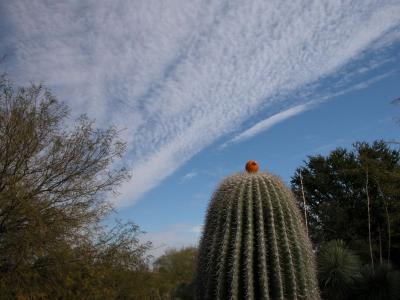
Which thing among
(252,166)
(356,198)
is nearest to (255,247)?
(252,166)

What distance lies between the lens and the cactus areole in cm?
515

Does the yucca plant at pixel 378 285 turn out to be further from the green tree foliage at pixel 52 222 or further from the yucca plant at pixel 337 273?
the green tree foliage at pixel 52 222

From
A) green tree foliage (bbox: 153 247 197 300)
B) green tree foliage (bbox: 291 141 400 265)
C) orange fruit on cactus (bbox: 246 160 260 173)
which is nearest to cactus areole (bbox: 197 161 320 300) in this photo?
orange fruit on cactus (bbox: 246 160 260 173)

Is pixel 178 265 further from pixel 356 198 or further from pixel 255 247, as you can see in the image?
pixel 255 247

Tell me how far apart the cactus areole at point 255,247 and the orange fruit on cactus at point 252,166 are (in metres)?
0.32

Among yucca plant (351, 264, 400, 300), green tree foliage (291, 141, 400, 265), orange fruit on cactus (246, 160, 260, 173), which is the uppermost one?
green tree foliage (291, 141, 400, 265)

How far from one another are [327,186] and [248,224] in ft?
71.8

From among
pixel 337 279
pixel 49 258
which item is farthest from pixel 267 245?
pixel 337 279

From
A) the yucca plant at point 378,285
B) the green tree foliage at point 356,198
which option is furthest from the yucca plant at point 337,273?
the green tree foliage at point 356,198

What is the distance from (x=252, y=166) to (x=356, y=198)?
20.6 meters

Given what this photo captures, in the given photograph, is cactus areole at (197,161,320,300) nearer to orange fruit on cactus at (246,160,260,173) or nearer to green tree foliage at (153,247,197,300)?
orange fruit on cactus at (246,160,260,173)

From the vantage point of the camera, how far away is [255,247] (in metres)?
5.34

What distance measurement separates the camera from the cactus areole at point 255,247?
5148mm

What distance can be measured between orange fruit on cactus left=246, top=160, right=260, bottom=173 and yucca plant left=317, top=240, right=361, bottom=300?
824cm
